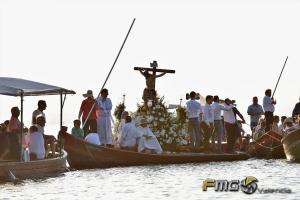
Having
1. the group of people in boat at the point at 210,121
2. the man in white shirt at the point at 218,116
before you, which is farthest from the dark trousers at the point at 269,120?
the man in white shirt at the point at 218,116

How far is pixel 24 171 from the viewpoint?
86.8ft

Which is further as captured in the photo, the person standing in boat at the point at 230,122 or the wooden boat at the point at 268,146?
the wooden boat at the point at 268,146

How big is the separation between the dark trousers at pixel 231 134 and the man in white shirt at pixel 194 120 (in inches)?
40.8

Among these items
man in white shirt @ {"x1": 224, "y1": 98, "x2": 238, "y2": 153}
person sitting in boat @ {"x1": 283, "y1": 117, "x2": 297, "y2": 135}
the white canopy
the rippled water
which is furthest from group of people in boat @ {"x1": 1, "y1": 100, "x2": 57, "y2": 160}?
person sitting in boat @ {"x1": 283, "y1": 117, "x2": 297, "y2": 135}

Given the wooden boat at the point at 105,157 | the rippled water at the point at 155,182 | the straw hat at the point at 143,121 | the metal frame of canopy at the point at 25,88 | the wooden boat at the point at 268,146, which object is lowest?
the rippled water at the point at 155,182

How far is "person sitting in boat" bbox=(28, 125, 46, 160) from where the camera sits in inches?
1071

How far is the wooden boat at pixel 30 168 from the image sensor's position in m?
25.8

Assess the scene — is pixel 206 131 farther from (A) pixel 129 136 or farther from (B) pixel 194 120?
(A) pixel 129 136

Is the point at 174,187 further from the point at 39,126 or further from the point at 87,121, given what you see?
the point at 87,121

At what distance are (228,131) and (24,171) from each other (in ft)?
33.9

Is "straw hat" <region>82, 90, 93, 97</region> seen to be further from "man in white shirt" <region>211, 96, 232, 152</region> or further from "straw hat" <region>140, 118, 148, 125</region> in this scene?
"man in white shirt" <region>211, 96, 232, 152</region>

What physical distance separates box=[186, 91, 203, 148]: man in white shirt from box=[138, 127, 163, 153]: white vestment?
64.0 inches

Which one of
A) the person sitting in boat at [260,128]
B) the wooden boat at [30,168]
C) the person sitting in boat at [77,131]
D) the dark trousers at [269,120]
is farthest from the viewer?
the person sitting in boat at [260,128]

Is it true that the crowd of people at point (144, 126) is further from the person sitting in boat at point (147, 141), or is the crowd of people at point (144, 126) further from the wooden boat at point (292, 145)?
the wooden boat at point (292, 145)
